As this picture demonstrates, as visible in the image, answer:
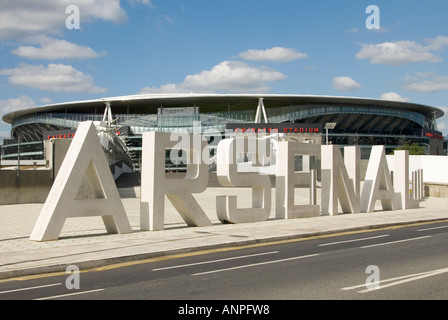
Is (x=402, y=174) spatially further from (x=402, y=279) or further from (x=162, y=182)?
(x=402, y=279)

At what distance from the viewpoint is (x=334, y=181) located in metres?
24.1

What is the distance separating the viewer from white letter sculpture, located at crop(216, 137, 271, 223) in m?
20.2

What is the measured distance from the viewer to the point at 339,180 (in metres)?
24.9

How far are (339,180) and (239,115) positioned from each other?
76281 millimetres

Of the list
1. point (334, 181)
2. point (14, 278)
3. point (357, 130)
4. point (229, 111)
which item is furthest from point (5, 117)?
point (14, 278)

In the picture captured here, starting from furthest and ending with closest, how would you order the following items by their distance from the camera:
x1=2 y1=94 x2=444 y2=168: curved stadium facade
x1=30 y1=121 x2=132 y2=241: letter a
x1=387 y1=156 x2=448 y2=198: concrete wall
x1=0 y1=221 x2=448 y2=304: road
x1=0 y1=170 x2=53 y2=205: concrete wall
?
x1=2 y1=94 x2=444 y2=168: curved stadium facade < x1=387 y1=156 x2=448 y2=198: concrete wall < x1=0 y1=170 x2=53 y2=205: concrete wall < x1=30 y1=121 x2=132 y2=241: letter a < x1=0 y1=221 x2=448 y2=304: road

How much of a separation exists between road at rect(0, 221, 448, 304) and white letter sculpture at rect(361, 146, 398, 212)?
442 inches

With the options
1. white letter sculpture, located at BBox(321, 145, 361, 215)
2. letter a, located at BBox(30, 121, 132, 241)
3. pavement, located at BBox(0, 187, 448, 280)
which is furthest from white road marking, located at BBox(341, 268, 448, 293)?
white letter sculpture, located at BBox(321, 145, 361, 215)

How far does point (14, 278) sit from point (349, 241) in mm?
9401

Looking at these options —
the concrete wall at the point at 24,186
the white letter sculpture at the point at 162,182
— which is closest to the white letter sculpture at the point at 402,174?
the white letter sculpture at the point at 162,182

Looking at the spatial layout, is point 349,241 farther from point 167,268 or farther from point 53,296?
point 53,296

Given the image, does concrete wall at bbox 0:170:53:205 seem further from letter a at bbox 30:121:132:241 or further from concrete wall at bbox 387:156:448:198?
concrete wall at bbox 387:156:448:198

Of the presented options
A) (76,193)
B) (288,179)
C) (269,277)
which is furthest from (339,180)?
(269,277)

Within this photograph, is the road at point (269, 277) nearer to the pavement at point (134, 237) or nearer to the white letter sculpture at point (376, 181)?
the pavement at point (134, 237)
